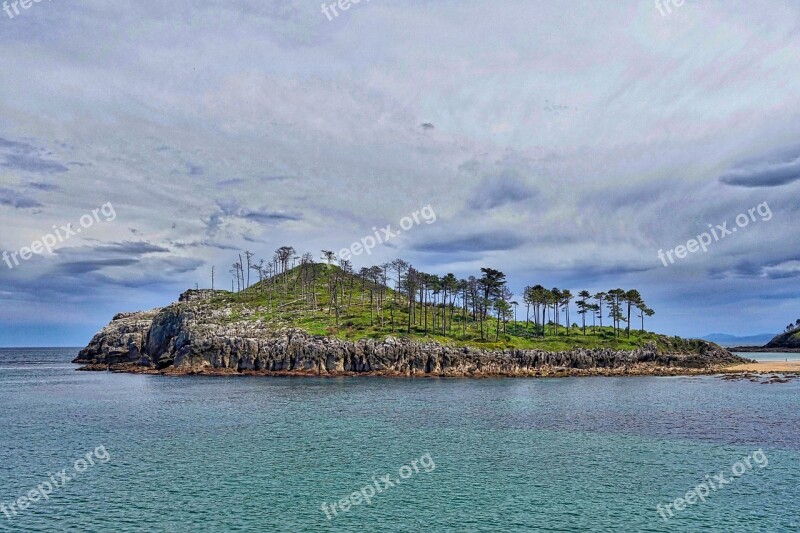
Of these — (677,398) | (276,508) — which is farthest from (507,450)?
(677,398)

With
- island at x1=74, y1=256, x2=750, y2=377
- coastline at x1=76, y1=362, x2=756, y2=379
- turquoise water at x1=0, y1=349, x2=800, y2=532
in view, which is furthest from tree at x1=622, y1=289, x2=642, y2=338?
turquoise water at x1=0, y1=349, x2=800, y2=532

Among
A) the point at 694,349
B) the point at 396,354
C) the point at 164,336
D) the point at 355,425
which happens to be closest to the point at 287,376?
the point at 396,354

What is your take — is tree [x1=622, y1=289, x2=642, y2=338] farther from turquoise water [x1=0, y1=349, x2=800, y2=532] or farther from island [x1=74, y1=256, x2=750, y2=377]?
turquoise water [x1=0, y1=349, x2=800, y2=532]

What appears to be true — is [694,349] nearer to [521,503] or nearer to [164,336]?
[521,503]

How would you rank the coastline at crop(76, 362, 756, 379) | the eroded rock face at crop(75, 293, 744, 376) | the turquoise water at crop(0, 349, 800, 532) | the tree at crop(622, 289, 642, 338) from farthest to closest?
the tree at crop(622, 289, 642, 338) → the eroded rock face at crop(75, 293, 744, 376) → the coastline at crop(76, 362, 756, 379) → the turquoise water at crop(0, 349, 800, 532)

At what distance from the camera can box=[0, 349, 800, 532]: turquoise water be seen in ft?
124

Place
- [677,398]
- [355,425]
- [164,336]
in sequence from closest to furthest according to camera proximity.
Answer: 1. [355,425]
2. [677,398]
3. [164,336]

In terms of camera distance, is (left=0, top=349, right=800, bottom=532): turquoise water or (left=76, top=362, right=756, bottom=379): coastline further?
(left=76, top=362, right=756, bottom=379): coastline

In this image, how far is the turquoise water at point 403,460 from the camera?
124 feet

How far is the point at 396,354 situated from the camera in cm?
15262

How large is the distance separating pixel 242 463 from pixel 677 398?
86296 millimetres

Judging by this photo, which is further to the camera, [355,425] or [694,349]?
[694,349]

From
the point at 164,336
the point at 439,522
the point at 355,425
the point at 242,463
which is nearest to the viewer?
the point at 439,522

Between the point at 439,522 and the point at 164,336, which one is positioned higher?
the point at 164,336
